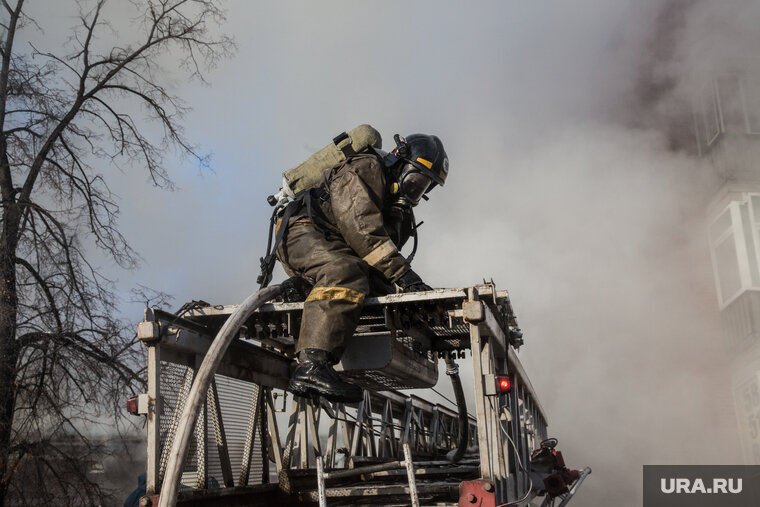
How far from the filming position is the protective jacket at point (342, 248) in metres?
3.73

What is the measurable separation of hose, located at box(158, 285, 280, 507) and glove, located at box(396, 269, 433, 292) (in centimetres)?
82

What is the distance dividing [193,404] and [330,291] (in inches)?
36.9

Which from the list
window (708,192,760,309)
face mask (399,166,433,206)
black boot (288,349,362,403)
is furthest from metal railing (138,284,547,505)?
window (708,192,760,309)

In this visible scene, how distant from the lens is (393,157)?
179 inches

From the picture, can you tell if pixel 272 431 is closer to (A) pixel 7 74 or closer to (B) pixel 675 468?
(B) pixel 675 468

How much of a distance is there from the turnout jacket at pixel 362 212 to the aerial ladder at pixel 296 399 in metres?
0.25

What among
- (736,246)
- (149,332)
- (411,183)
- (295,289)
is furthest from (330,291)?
(736,246)

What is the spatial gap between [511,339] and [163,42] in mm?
7876

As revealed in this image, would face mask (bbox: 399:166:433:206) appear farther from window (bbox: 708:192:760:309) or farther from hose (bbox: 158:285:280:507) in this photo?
window (bbox: 708:192:760:309)

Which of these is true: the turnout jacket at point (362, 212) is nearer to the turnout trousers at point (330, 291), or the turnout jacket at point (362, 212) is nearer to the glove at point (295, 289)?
the turnout trousers at point (330, 291)

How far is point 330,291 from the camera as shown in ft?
12.3

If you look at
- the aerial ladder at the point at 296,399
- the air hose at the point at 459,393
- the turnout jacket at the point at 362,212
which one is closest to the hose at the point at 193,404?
the aerial ladder at the point at 296,399

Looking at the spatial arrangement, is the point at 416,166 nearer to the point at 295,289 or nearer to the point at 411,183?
the point at 411,183

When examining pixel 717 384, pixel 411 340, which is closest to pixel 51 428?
pixel 411 340
